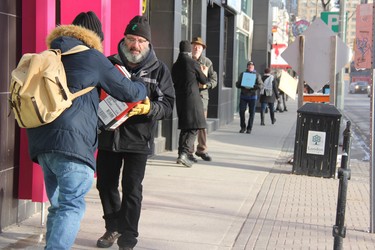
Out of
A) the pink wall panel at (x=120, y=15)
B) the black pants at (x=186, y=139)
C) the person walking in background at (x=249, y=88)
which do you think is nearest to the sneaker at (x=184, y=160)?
the black pants at (x=186, y=139)

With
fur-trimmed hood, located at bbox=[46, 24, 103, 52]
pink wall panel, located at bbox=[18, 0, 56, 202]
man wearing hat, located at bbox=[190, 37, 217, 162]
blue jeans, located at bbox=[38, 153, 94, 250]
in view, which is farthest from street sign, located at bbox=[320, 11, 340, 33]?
blue jeans, located at bbox=[38, 153, 94, 250]

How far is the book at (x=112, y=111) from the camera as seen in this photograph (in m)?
4.52

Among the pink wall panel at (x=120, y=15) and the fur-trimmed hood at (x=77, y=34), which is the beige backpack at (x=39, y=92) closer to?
the fur-trimmed hood at (x=77, y=34)

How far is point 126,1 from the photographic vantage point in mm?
7867

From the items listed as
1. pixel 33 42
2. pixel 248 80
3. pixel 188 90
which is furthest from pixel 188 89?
pixel 248 80

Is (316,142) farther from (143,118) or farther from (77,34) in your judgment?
(77,34)

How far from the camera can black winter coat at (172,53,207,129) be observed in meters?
9.14

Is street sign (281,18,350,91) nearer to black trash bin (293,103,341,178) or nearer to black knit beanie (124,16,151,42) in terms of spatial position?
black trash bin (293,103,341,178)

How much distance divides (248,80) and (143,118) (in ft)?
34.4

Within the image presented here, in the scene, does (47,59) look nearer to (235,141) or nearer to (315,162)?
(315,162)

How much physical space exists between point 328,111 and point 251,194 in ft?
7.53

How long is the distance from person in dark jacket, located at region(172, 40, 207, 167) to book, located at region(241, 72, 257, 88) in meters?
5.96

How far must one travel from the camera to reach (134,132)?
4887mm

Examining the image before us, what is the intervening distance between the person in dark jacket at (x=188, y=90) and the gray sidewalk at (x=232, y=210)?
2.32 feet
